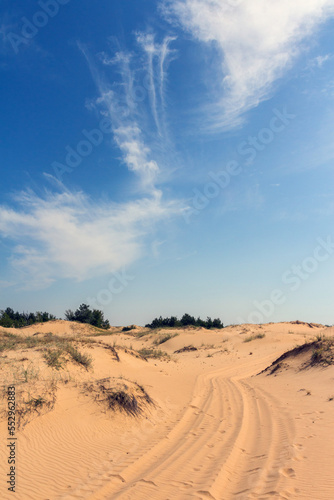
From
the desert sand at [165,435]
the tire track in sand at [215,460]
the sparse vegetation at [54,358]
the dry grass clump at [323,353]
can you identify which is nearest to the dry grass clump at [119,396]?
the desert sand at [165,435]

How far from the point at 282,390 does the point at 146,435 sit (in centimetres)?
597

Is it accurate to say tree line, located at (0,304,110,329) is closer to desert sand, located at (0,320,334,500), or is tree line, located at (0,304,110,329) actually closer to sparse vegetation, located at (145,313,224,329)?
sparse vegetation, located at (145,313,224,329)

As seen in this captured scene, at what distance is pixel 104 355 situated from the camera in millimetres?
13930

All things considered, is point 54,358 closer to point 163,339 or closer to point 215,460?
point 215,460

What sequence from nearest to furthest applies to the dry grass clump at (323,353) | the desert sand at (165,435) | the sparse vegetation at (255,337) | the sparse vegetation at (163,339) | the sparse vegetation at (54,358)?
the desert sand at (165,435)
the sparse vegetation at (54,358)
the dry grass clump at (323,353)
the sparse vegetation at (255,337)
the sparse vegetation at (163,339)

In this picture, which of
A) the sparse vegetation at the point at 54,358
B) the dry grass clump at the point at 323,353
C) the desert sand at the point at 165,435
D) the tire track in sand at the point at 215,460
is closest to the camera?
the tire track in sand at the point at 215,460

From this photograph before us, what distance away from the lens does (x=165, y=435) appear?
270 inches

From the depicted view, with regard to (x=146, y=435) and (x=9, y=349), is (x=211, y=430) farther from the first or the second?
(x=9, y=349)

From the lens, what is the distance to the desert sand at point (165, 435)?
454cm

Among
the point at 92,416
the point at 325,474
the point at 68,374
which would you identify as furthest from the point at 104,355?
the point at 325,474

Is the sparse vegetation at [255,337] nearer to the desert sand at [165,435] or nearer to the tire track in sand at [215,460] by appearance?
the desert sand at [165,435]

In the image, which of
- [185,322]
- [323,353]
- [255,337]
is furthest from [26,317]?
[323,353]

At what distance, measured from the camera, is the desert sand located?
14.9 ft

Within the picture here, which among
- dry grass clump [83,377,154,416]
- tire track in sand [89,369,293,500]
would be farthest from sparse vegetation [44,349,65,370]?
tire track in sand [89,369,293,500]
